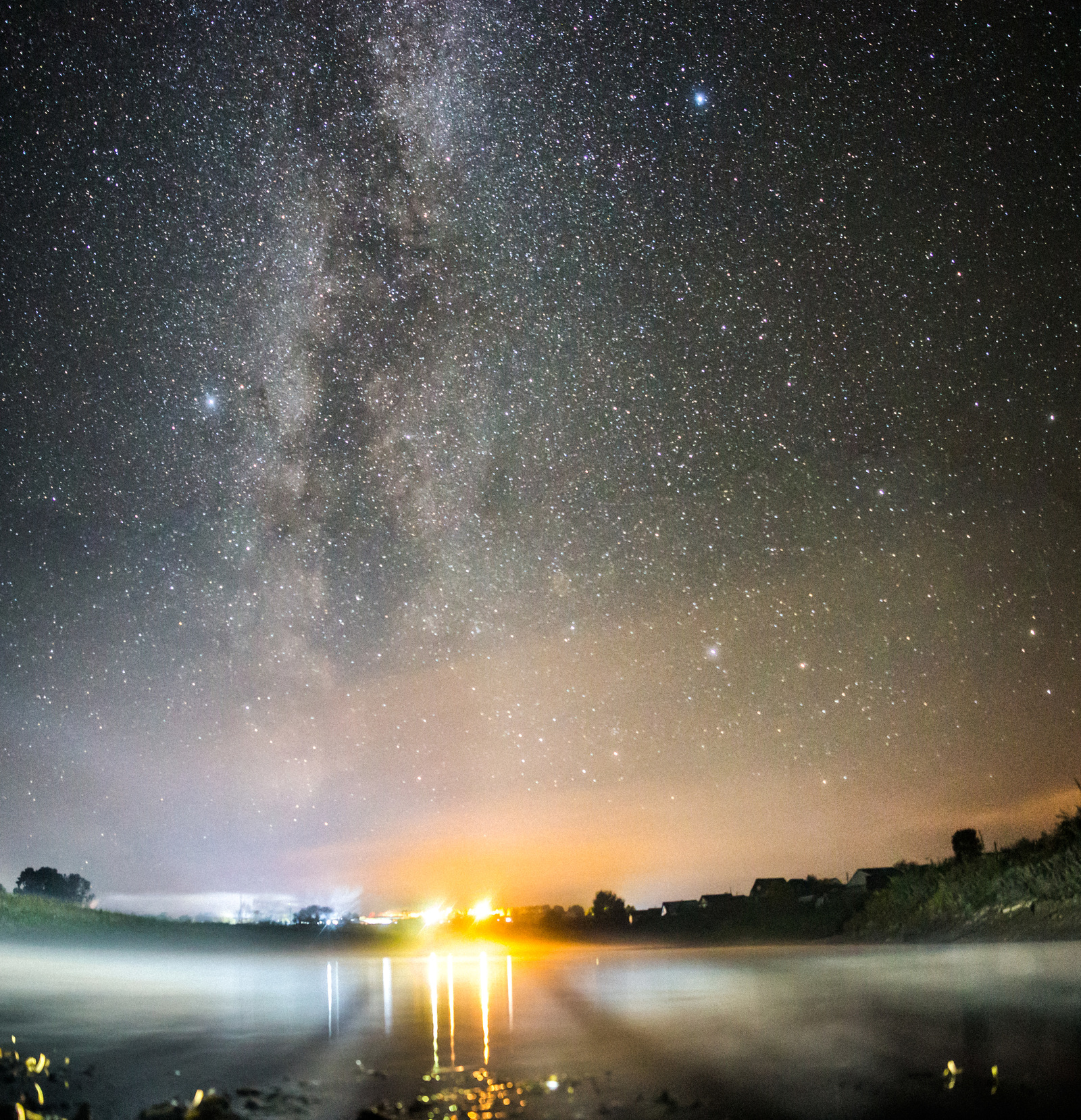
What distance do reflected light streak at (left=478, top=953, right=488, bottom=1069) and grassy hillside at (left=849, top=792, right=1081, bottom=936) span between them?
7.72 m

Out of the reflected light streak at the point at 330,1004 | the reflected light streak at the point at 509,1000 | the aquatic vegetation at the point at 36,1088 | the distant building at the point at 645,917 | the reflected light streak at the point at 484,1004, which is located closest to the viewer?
the aquatic vegetation at the point at 36,1088

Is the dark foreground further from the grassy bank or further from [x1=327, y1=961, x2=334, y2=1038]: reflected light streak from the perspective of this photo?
the grassy bank

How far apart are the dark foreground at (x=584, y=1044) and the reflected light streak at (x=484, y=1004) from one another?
0.22 feet

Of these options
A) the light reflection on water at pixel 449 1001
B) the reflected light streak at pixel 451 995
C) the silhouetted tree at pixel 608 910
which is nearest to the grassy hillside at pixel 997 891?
the light reflection on water at pixel 449 1001

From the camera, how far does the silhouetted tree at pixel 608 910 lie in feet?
179

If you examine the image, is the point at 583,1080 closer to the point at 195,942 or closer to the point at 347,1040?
the point at 347,1040

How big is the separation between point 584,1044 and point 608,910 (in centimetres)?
5953

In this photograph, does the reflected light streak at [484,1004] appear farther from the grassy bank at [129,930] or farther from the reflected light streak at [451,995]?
the grassy bank at [129,930]

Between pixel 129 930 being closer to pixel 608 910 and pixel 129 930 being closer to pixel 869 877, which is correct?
pixel 608 910

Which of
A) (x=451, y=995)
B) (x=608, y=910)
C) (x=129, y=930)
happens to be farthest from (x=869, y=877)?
(x=451, y=995)

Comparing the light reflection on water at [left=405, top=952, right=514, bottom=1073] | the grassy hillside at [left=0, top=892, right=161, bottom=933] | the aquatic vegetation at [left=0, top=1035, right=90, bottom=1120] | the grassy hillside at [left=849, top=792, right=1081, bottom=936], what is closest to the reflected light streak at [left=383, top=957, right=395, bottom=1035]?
the light reflection on water at [left=405, top=952, right=514, bottom=1073]

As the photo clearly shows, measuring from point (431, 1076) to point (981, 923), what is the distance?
1296 centimetres

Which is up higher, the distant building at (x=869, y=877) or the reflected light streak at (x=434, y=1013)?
the reflected light streak at (x=434, y=1013)

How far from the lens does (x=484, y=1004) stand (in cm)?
974
